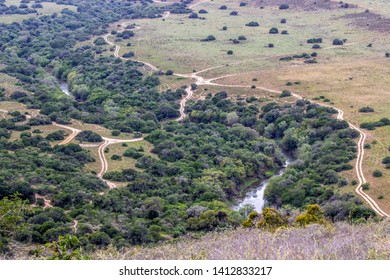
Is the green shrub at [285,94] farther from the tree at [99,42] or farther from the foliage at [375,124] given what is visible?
the tree at [99,42]

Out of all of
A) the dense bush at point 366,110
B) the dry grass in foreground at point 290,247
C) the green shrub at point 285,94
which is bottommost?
the green shrub at point 285,94

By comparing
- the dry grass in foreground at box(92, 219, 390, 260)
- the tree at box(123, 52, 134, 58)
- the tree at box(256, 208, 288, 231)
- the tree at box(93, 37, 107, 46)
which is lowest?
the tree at box(93, 37, 107, 46)

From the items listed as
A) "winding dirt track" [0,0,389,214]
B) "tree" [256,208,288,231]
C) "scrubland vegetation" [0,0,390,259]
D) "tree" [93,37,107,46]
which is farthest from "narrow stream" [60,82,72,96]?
"tree" [256,208,288,231]

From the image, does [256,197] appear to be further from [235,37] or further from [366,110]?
[235,37]

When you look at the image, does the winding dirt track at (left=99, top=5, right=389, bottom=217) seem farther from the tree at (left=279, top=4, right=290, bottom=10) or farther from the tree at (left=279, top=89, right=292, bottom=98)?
the tree at (left=279, top=4, right=290, bottom=10)

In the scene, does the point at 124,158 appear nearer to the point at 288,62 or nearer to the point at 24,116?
the point at 24,116

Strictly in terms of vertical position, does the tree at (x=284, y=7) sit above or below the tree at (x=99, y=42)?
above

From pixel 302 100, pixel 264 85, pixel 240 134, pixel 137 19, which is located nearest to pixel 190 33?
pixel 137 19

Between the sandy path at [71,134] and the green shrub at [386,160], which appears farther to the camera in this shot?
the sandy path at [71,134]

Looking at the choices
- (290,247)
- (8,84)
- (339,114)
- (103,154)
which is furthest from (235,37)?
(290,247)

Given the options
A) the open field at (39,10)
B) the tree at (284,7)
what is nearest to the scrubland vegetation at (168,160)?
the open field at (39,10)
